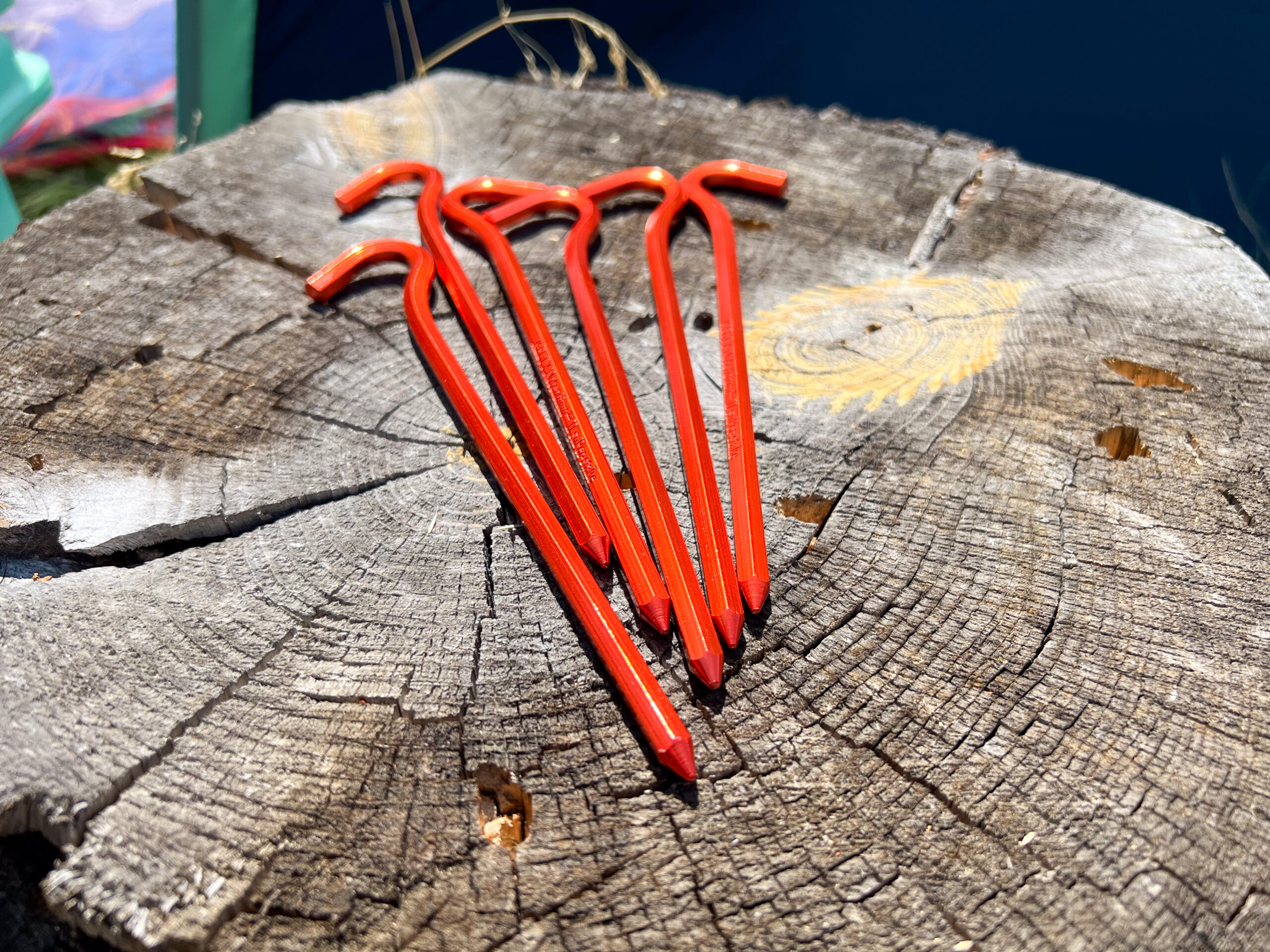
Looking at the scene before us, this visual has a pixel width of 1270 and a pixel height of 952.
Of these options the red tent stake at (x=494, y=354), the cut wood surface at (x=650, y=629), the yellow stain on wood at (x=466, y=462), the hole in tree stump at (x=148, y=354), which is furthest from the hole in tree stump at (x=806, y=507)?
the hole in tree stump at (x=148, y=354)

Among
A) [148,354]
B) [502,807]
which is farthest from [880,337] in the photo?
[148,354]

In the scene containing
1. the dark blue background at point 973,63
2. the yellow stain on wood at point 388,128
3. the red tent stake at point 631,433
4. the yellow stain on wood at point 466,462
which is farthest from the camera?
the dark blue background at point 973,63

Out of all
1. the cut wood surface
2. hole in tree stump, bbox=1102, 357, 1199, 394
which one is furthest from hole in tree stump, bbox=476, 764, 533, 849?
hole in tree stump, bbox=1102, 357, 1199, 394

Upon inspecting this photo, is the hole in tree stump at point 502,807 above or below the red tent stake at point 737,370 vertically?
below

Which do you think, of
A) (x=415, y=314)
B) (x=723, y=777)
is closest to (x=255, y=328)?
(x=415, y=314)

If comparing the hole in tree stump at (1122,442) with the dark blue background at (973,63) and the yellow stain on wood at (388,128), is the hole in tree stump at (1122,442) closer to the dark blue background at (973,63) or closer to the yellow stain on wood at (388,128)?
the yellow stain on wood at (388,128)

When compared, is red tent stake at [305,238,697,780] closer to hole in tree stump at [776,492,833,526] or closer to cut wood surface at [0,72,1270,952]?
cut wood surface at [0,72,1270,952]

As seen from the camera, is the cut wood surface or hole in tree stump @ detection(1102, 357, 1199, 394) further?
hole in tree stump @ detection(1102, 357, 1199, 394)
